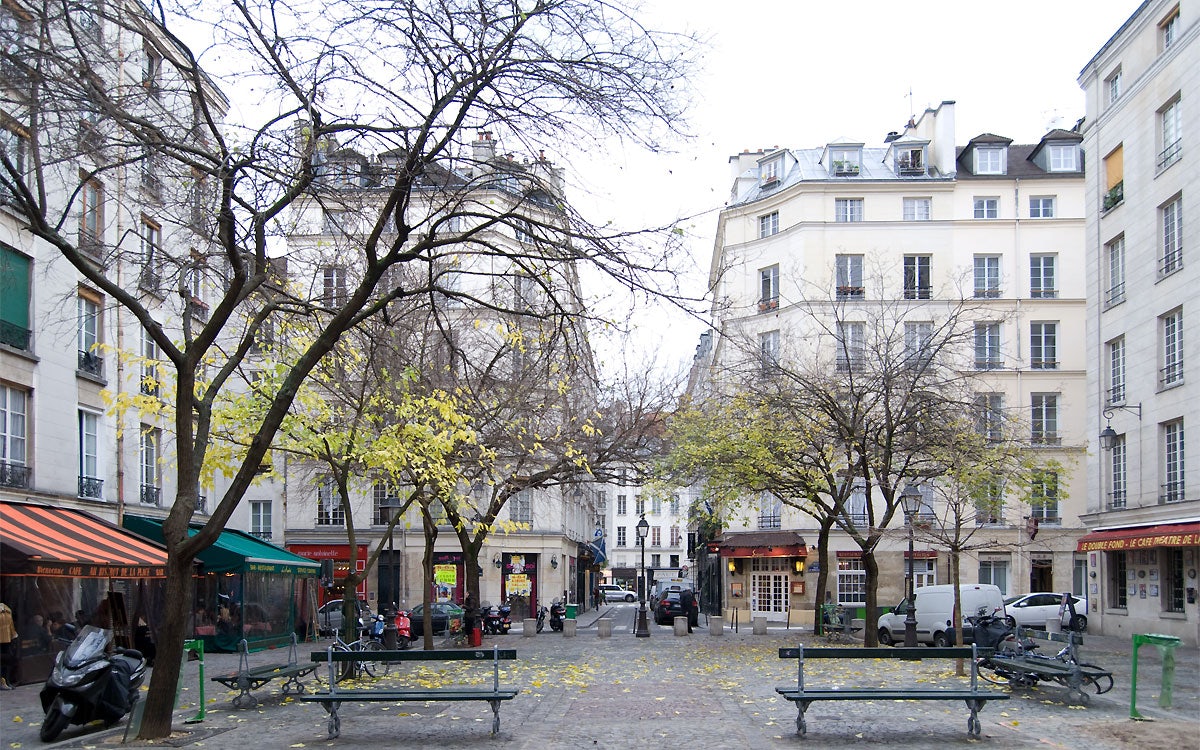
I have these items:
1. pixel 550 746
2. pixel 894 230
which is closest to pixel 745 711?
pixel 550 746

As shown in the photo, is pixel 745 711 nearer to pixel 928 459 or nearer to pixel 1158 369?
pixel 928 459

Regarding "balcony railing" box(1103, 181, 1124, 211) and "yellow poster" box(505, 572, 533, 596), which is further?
"yellow poster" box(505, 572, 533, 596)

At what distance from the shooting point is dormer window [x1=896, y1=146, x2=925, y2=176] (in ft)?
160

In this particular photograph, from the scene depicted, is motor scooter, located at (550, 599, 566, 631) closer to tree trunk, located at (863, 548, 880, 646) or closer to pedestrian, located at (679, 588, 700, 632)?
pedestrian, located at (679, 588, 700, 632)

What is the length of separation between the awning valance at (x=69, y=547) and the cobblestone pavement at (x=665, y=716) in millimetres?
2021

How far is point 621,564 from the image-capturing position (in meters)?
123

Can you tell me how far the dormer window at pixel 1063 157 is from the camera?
48188 mm

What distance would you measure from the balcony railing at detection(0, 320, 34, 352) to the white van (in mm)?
22153

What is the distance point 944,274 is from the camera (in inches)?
1853

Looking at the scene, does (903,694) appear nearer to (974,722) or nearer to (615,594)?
(974,722)

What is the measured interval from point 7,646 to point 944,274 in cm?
3789

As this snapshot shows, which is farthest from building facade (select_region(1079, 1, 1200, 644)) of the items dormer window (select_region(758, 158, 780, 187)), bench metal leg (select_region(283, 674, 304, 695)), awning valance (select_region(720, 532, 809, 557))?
bench metal leg (select_region(283, 674, 304, 695))

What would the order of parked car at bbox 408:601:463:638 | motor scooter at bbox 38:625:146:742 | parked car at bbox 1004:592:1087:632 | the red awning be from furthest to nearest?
parked car at bbox 408:601:463:638, parked car at bbox 1004:592:1087:632, the red awning, motor scooter at bbox 38:625:146:742

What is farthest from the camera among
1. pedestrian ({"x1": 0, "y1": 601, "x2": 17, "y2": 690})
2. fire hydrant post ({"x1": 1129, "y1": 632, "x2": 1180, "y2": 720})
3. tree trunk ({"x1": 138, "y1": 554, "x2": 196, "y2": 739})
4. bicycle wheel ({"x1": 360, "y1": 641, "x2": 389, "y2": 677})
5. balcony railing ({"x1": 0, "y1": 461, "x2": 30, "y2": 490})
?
balcony railing ({"x1": 0, "y1": 461, "x2": 30, "y2": 490})
